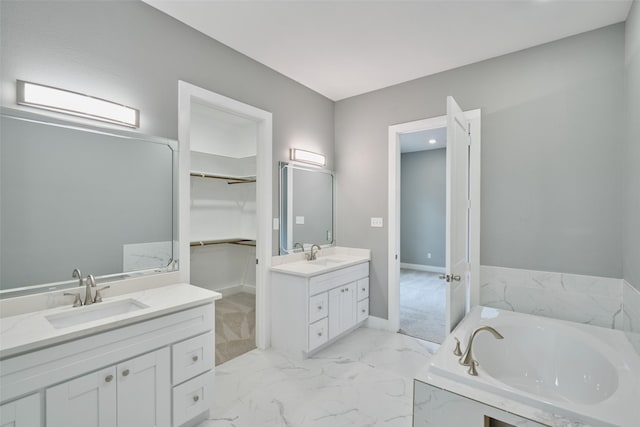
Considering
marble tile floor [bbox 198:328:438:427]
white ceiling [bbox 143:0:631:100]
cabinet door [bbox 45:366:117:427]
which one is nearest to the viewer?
cabinet door [bbox 45:366:117:427]

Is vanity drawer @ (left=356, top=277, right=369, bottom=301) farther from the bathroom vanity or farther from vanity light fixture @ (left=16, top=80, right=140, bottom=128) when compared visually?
vanity light fixture @ (left=16, top=80, right=140, bottom=128)

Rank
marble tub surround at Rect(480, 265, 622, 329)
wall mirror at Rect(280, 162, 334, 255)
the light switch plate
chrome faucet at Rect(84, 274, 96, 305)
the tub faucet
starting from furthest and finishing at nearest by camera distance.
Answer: the light switch plate < wall mirror at Rect(280, 162, 334, 255) < marble tub surround at Rect(480, 265, 622, 329) < chrome faucet at Rect(84, 274, 96, 305) < the tub faucet

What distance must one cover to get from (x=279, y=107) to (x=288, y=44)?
2.17ft

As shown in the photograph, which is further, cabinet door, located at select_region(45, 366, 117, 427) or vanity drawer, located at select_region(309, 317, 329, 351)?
vanity drawer, located at select_region(309, 317, 329, 351)

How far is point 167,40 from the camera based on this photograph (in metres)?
2.09

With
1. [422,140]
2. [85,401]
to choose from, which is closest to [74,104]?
[85,401]

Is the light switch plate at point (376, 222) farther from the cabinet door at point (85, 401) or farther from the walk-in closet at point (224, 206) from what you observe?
the cabinet door at point (85, 401)

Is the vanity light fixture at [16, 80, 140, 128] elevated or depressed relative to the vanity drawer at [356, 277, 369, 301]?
elevated

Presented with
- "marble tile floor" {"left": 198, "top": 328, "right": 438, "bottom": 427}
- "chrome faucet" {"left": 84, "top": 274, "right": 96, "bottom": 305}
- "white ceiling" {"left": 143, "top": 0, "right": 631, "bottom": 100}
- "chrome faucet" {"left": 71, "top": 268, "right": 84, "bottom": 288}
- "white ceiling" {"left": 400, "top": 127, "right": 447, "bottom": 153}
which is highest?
"white ceiling" {"left": 400, "top": 127, "right": 447, "bottom": 153}

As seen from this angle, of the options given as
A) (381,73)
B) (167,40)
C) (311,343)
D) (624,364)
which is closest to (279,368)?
(311,343)

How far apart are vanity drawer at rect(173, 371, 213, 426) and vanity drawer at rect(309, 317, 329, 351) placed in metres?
0.99

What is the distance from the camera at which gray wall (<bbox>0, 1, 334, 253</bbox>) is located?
1.50 meters

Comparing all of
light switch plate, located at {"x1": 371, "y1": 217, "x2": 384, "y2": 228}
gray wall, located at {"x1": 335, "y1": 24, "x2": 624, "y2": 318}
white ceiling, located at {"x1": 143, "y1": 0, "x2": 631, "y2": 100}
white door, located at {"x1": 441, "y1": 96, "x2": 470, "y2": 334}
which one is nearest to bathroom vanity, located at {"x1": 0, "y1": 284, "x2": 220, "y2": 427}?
white door, located at {"x1": 441, "y1": 96, "x2": 470, "y2": 334}

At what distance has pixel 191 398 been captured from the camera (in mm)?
1716
